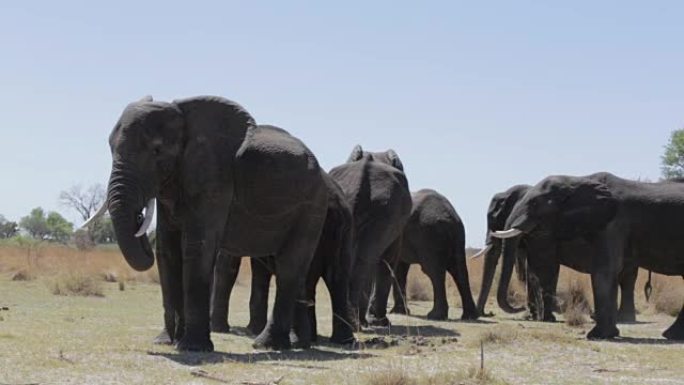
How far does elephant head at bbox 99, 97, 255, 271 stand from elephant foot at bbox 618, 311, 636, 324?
32.4 feet

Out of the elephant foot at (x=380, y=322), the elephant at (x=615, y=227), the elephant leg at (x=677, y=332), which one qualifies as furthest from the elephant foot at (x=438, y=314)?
the elephant leg at (x=677, y=332)

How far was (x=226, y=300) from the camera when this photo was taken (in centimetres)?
1547

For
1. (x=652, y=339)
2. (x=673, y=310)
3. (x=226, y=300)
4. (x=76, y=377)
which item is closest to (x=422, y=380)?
(x=76, y=377)

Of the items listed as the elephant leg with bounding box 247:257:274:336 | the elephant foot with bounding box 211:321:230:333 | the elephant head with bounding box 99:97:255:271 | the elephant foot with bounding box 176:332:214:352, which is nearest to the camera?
the elephant head with bounding box 99:97:255:271

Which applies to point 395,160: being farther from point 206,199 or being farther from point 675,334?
point 206,199

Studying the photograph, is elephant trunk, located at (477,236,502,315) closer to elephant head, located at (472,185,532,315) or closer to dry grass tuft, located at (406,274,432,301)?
elephant head, located at (472,185,532,315)

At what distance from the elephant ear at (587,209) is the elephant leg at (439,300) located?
4607mm

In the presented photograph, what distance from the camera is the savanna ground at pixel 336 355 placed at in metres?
10.2

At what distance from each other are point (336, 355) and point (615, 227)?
17.7 feet

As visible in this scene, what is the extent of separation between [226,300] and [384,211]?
8.42 feet

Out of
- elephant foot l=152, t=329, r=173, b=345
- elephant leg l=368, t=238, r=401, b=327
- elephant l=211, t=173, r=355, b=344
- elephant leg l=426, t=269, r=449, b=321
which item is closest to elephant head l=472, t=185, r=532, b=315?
elephant leg l=426, t=269, r=449, b=321

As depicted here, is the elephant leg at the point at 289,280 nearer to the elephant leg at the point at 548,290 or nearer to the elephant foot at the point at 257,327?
the elephant foot at the point at 257,327

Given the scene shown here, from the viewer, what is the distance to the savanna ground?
33.4 feet

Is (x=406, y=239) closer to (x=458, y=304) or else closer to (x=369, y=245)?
(x=458, y=304)
